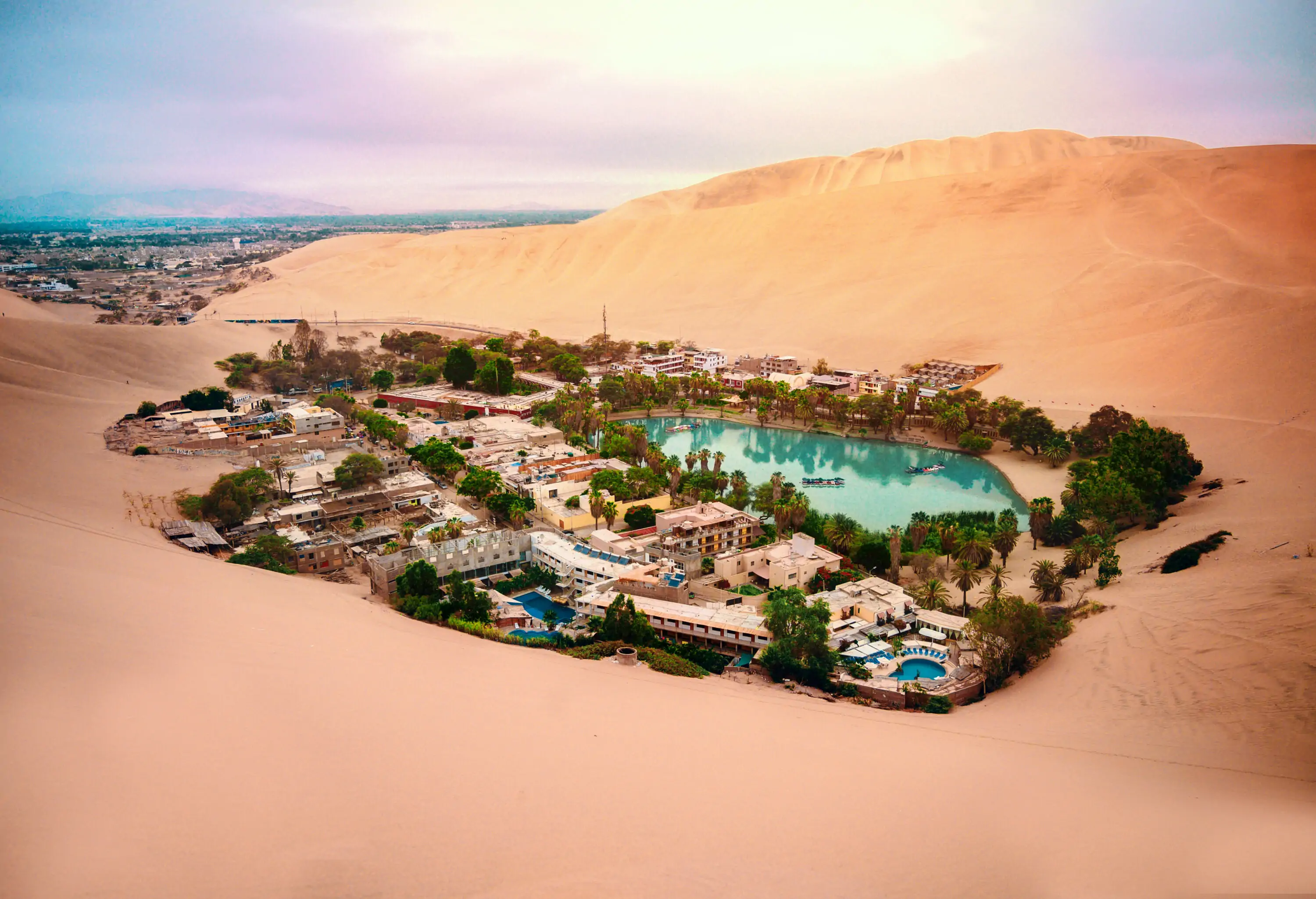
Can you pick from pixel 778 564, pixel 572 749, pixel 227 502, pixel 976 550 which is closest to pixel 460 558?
pixel 227 502

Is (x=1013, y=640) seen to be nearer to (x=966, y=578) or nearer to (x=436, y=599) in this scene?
(x=966, y=578)

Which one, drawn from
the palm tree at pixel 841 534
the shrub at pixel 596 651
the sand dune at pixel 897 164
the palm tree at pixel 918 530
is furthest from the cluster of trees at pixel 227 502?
the sand dune at pixel 897 164

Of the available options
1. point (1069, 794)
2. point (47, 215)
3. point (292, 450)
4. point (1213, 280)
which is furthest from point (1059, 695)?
point (47, 215)

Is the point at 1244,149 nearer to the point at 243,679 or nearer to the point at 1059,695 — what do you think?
the point at 1059,695

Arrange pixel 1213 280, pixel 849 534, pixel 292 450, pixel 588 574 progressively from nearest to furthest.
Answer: pixel 588 574 < pixel 849 534 < pixel 292 450 < pixel 1213 280

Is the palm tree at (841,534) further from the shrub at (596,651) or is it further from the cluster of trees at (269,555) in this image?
the cluster of trees at (269,555)

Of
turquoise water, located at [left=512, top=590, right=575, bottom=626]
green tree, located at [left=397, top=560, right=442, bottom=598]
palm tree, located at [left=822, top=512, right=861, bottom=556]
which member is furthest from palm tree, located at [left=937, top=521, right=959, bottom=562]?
green tree, located at [left=397, top=560, right=442, bottom=598]
